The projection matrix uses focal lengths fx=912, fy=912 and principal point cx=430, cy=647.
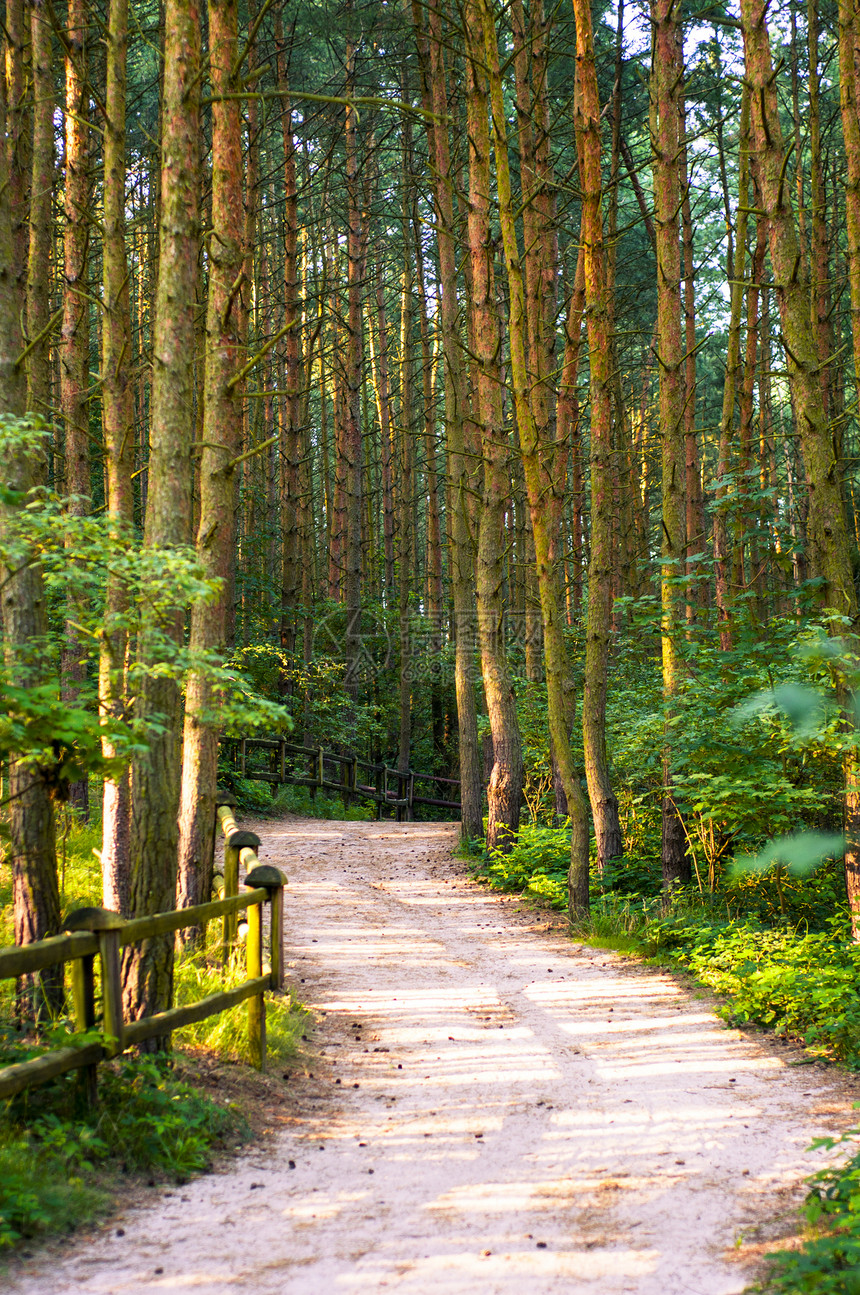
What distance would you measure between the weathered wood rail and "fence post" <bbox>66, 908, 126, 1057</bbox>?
495 inches

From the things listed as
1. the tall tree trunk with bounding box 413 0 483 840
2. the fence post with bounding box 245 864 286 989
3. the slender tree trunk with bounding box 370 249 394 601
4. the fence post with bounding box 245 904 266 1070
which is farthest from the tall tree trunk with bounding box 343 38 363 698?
the fence post with bounding box 245 904 266 1070

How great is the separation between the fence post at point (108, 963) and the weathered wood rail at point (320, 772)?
41.2 feet

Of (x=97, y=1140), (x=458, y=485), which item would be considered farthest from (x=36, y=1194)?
(x=458, y=485)

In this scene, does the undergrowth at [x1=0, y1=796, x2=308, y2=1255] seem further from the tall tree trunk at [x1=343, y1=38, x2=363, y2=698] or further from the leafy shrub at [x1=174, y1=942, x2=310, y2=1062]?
the tall tree trunk at [x1=343, y1=38, x2=363, y2=698]

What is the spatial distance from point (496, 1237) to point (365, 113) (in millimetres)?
22422

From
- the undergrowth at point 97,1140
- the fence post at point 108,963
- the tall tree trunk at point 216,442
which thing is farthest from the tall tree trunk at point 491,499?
the fence post at point 108,963

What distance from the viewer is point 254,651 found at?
17203mm

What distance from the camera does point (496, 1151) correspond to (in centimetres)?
446

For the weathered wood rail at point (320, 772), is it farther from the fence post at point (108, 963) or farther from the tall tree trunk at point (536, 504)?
the fence post at point (108, 963)

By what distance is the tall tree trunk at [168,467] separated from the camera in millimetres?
4980

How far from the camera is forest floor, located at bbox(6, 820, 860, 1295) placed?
3.28 meters

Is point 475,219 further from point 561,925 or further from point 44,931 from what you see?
point 44,931

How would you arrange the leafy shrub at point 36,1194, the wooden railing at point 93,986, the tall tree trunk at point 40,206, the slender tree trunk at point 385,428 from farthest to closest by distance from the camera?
the slender tree trunk at point 385,428
the tall tree trunk at point 40,206
the wooden railing at point 93,986
the leafy shrub at point 36,1194

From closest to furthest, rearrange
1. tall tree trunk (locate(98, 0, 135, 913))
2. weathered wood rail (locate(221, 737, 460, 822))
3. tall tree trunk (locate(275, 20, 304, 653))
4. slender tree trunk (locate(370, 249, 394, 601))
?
tall tree trunk (locate(98, 0, 135, 913)) → tall tree trunk (locate(275, 20, 304, 653)) → weathered wood rail (locate(221, 737, 460, 822)) → slender tree trunk (locate(370, 249, 394, 601))
